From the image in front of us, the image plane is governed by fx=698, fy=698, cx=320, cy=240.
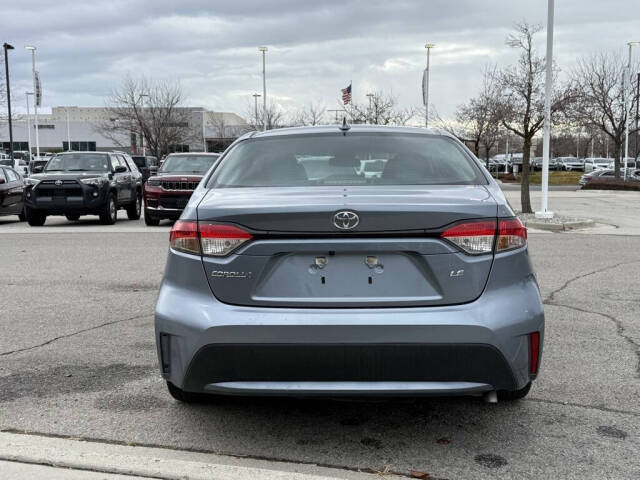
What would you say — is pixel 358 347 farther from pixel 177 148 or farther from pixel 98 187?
pixel 177 148

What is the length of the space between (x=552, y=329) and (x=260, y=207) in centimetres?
365

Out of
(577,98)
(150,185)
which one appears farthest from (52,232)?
(577,98)

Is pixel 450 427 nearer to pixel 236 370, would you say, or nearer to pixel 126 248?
pixel 236 370

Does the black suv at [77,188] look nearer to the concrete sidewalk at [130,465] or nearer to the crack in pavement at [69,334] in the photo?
the crack in pavement at [69,334]

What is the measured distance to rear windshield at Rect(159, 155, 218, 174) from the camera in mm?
16781

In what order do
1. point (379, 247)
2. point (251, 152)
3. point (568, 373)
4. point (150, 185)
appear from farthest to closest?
point (150, 185), point (568, 373), point (251, 152), point (379, 247)

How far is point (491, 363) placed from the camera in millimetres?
3207

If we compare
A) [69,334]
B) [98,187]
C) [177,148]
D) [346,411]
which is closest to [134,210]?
[98,187]

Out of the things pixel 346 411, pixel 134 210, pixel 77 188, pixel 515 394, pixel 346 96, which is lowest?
pixel 346 411

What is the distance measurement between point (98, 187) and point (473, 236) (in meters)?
14.2

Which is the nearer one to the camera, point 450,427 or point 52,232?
point 450,427

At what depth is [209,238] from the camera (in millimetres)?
3334

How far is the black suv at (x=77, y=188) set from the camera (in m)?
16.0

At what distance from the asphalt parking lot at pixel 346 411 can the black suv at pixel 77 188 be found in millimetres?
9440
